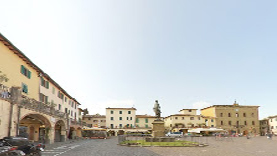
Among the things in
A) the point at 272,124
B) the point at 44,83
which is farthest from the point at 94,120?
the point at 272,124

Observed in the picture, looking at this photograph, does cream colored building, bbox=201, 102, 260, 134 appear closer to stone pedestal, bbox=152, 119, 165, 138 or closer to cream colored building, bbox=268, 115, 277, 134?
cream colored building, bbox=268, 115, 277, 134

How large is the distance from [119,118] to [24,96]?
53.7 meters

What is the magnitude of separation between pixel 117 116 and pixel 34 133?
3902 cm

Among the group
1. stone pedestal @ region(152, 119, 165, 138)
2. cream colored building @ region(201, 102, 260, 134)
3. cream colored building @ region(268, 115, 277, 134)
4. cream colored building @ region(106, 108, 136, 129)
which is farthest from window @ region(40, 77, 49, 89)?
cream colored building @ region(268, 115, 277, 134)

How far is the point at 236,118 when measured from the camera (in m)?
74.2

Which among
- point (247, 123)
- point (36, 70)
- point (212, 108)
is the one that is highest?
point (36, 70)

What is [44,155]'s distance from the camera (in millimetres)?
16172

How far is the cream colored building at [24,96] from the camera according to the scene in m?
15.9

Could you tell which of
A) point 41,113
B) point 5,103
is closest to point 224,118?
point 41,113

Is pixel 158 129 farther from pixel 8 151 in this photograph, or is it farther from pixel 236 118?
A: pixel 236 118

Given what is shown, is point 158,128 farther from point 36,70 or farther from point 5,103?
point 5,103

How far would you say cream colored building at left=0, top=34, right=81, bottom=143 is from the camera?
15898 millimetres

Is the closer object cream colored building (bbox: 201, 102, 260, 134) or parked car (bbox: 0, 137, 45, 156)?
parked car (bbox: 0, 137, 45, 156)

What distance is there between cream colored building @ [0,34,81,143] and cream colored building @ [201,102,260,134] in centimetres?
5524
